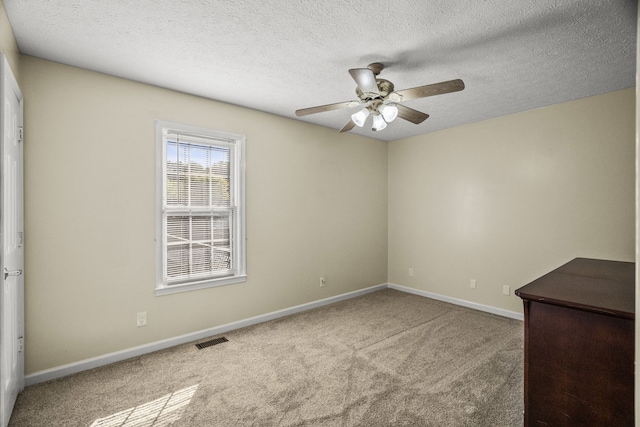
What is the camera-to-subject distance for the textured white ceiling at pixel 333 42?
1.89 metres

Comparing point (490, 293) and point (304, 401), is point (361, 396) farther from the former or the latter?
point (490, 293)

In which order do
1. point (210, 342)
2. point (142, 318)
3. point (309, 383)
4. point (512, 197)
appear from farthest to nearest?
point (512, 197), point (210, 342), point (142, 318), point (309, 383)

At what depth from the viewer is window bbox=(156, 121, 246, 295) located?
3.13 m

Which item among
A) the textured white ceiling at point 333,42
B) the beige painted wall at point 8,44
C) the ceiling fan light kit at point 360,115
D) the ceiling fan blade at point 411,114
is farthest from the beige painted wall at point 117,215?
the ceiling fan blade at point 411,114

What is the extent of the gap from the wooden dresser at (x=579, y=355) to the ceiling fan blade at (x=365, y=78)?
1.56m

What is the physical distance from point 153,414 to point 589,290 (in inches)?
106

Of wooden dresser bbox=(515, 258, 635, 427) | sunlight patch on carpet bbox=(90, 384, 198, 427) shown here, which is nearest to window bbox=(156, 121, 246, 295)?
sunlight patch on carpet bbox=(90, 384, 198, 427)

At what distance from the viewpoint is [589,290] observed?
5.71ft

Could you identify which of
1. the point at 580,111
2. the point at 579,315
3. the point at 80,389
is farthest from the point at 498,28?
the point at 80,389

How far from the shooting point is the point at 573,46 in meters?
2.29

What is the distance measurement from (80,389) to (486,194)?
4.56 metres

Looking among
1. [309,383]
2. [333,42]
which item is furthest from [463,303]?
[333,42]

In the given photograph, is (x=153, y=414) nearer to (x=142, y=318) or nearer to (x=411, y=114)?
(x=142, y=318)

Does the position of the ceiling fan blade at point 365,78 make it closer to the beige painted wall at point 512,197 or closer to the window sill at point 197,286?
the window sill at point 197,286
